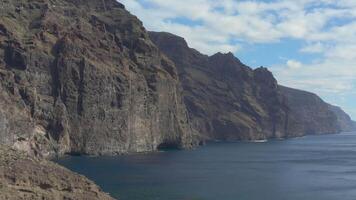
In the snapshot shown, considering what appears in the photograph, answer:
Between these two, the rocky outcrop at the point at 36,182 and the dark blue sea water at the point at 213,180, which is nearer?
the rocky outcrop at the point at 36,182

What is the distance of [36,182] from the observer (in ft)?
180

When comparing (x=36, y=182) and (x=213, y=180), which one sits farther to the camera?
(x=213, y=180)

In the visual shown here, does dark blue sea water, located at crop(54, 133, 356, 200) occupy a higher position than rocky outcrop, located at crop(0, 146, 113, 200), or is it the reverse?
rocky outcrop, located at crop(0, 146, 113, 200)

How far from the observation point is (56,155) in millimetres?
196125

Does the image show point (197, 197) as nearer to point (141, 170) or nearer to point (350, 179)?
point (141, 170)

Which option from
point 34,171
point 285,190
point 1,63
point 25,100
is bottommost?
point 285,190

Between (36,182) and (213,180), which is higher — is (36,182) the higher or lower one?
the higher one

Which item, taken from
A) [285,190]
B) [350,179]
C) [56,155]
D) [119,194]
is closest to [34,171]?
[119,194]

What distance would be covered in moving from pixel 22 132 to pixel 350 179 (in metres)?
101

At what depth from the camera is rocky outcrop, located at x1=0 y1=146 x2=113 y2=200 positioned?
53.1 m

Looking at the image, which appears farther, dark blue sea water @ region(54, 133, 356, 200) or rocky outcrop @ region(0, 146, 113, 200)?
dark blue sea water @ region(54, 133, 356, 200)

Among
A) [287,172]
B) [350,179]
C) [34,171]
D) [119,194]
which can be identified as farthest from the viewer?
[287,172]

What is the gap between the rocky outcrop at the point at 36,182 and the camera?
53062mm

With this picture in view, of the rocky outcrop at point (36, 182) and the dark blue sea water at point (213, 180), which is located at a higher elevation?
the rocky outcrop at point (36, 182)
